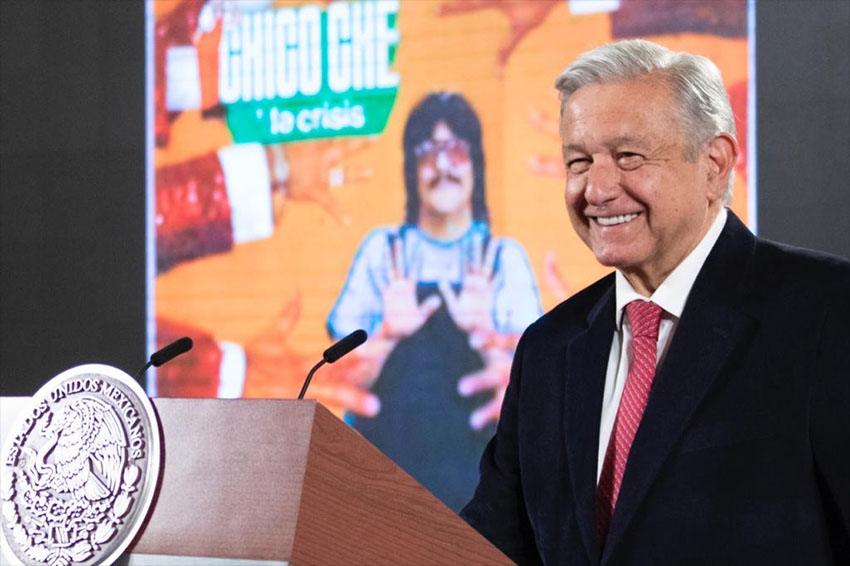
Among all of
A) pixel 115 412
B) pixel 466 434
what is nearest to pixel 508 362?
pixel 466 434

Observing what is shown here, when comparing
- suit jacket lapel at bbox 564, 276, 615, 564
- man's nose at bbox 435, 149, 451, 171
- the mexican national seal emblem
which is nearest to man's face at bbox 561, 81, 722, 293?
suit jacket lapel at bbox 564, 276, 615, 564

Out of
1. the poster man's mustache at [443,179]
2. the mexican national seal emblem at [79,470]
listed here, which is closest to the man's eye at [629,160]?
the mexican national seal emblem at [79,470]

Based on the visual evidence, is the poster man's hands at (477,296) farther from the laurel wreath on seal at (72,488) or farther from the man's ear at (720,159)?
the laurel wreath on seal at (72,488)

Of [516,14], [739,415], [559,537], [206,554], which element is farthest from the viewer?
[516,14]

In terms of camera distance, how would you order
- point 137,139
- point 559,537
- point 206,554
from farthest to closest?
1. point 137,139
2. point 559,537
3. point 206,554

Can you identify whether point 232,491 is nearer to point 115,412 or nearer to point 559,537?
point 115,412

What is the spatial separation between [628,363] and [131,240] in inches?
107

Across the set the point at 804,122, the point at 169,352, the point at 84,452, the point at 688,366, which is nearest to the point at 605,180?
the point at 688,366

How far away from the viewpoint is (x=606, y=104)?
59.2 inches

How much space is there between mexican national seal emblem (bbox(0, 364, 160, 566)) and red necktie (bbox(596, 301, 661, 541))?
677mm

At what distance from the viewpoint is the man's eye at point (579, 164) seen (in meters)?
1.56

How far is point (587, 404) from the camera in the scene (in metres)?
1.58

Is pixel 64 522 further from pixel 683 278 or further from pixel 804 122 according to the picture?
pixel 804 122

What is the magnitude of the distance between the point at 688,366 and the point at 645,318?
0.42 feet
